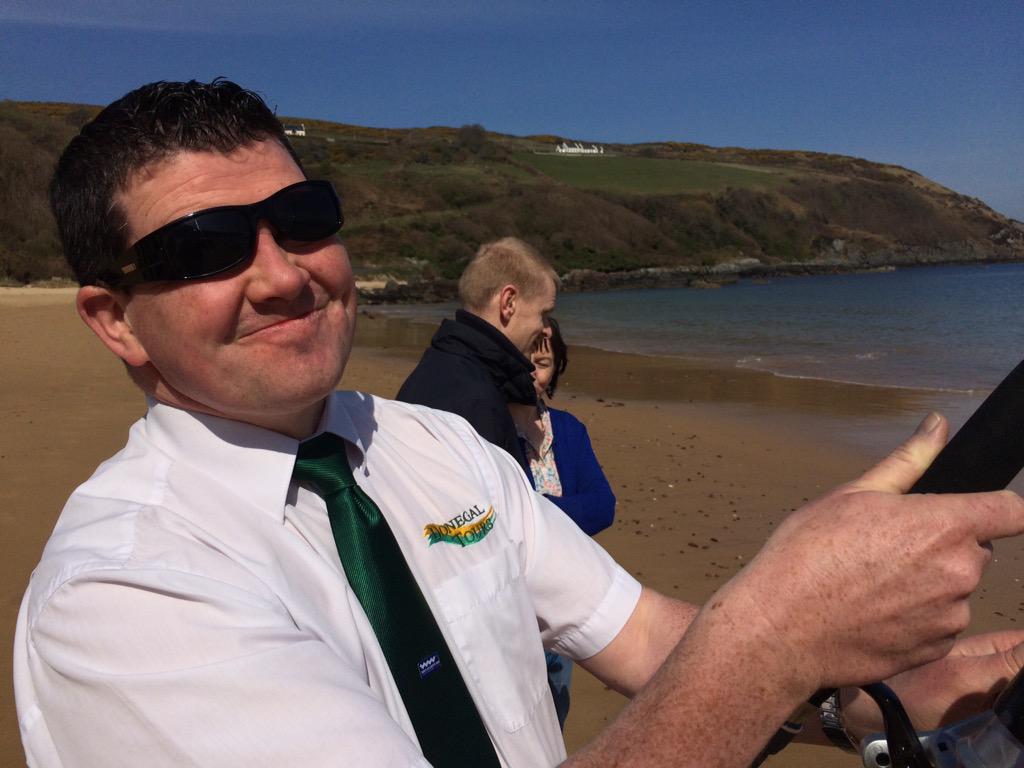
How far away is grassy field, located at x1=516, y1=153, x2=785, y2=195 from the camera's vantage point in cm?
→ 10706

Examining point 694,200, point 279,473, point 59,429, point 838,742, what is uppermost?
point 694,200

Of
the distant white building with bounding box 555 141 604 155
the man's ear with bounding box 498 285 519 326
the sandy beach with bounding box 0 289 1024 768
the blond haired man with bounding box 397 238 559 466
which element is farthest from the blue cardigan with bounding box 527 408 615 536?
the distant white building with bounding box 555 141 604 155

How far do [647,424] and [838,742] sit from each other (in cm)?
A: 1094

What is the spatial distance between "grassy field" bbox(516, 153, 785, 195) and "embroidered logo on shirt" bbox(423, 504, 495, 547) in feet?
341

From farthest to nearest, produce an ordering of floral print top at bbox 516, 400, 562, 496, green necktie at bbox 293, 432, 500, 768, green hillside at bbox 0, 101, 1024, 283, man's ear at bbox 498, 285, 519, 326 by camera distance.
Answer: green hillside at bbox 0, 101, 1024, 283, floral print top at bbox 516, 400, 562, 496, man's ear at bbox 498, 285, 519, 326, green necktie at bbox 293, 432, 500, 768

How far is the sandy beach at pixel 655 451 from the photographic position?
6105 mm

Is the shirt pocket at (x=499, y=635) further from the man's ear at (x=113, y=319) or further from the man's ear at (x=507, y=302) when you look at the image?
the man's ear at (x=507, y=302)

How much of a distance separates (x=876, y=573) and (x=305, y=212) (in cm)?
118

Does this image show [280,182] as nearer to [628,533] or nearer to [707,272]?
[628,533]

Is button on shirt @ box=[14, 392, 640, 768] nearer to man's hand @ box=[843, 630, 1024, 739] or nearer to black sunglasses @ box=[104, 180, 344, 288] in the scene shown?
black sunglasses @ box=[104, 180, 344, 288]

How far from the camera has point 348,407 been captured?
181 centimetres

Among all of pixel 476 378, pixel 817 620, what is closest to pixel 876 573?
pixel 817 620

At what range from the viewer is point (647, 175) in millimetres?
115250

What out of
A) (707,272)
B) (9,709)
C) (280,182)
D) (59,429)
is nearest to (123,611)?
(280,182)
